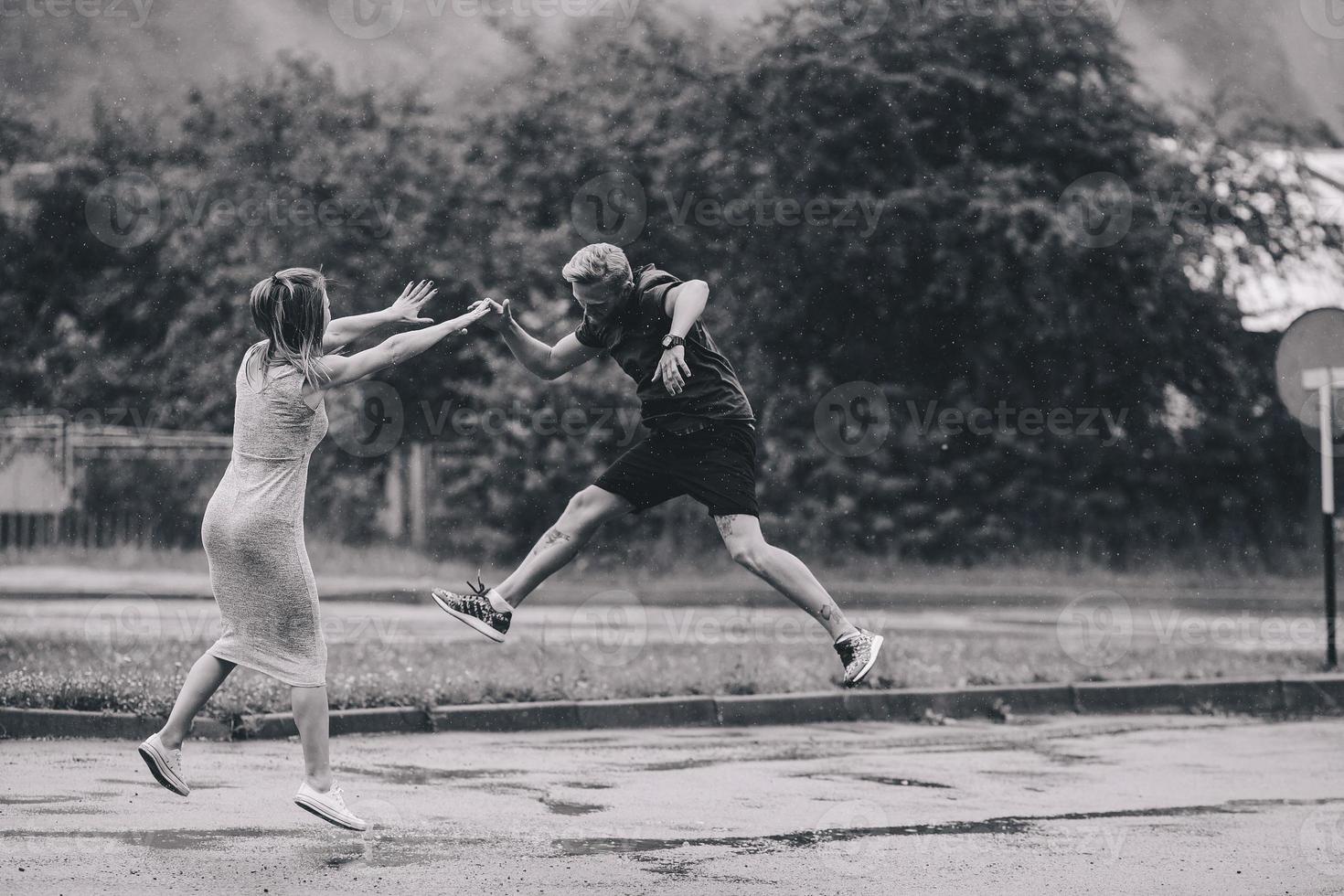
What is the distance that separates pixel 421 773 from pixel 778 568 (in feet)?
6.55

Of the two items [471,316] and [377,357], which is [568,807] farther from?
[377,357]

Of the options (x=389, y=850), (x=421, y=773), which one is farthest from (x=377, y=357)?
(x=421, y=773)

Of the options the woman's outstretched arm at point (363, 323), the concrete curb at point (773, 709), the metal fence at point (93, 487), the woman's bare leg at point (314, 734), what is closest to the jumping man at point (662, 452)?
the woman's outstretched arm at point (363, 323)

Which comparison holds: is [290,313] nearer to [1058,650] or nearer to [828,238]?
[1058,650]

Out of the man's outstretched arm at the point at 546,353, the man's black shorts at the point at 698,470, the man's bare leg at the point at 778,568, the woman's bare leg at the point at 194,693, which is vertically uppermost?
the man's outstretched arm at the point at 546,353

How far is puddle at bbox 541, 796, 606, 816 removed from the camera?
19.6ft

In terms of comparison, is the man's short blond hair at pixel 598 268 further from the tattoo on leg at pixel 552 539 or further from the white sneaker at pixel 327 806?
the white sneaker at pixel 327 806

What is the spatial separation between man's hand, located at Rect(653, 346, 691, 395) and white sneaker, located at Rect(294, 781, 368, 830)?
1788mm

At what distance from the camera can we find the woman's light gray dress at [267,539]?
16.0ft

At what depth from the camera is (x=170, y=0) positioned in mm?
Answer: 30484

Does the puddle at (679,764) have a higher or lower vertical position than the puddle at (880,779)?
higher

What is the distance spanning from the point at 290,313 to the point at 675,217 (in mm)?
16815

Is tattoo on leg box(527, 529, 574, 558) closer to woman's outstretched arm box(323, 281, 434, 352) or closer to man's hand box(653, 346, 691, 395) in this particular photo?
man's hand box(653, 346, 691, 395)

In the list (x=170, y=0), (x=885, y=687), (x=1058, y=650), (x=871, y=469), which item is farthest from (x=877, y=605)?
(x=170, y=0)
